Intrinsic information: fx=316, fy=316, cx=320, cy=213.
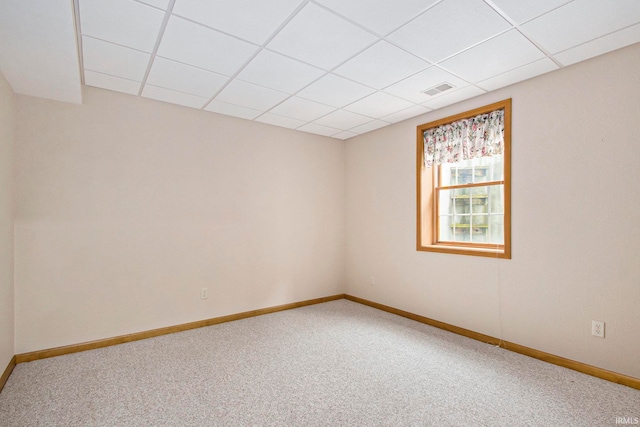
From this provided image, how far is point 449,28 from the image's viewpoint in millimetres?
2129

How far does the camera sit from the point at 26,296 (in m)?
2.80

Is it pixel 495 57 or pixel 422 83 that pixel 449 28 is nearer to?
pixel 495 57

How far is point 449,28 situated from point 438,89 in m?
1.03

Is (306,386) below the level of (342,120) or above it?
below

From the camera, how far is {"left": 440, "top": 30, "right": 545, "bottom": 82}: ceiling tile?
90.0 inches

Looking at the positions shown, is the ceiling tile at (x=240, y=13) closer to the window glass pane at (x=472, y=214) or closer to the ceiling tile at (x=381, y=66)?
the ceiling tile at (x=381, y=66)

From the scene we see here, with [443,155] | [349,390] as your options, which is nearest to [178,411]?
[349,390]

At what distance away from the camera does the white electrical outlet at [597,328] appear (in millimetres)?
2514

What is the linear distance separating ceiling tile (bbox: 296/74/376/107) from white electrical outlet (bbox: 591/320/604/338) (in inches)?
109

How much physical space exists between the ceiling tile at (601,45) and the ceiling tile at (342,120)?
2.01 m

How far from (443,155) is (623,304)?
2073 millimetres

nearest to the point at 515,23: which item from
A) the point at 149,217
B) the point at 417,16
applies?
the point at 417,16

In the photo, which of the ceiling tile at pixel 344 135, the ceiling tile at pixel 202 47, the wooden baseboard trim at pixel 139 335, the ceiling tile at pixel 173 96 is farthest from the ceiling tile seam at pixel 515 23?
the wooden baseboard trim at pixel 139 335

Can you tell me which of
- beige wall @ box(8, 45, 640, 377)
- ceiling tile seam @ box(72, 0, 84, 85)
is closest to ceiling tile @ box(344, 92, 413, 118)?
beige wall @ box(8, 45, 640, 377)
